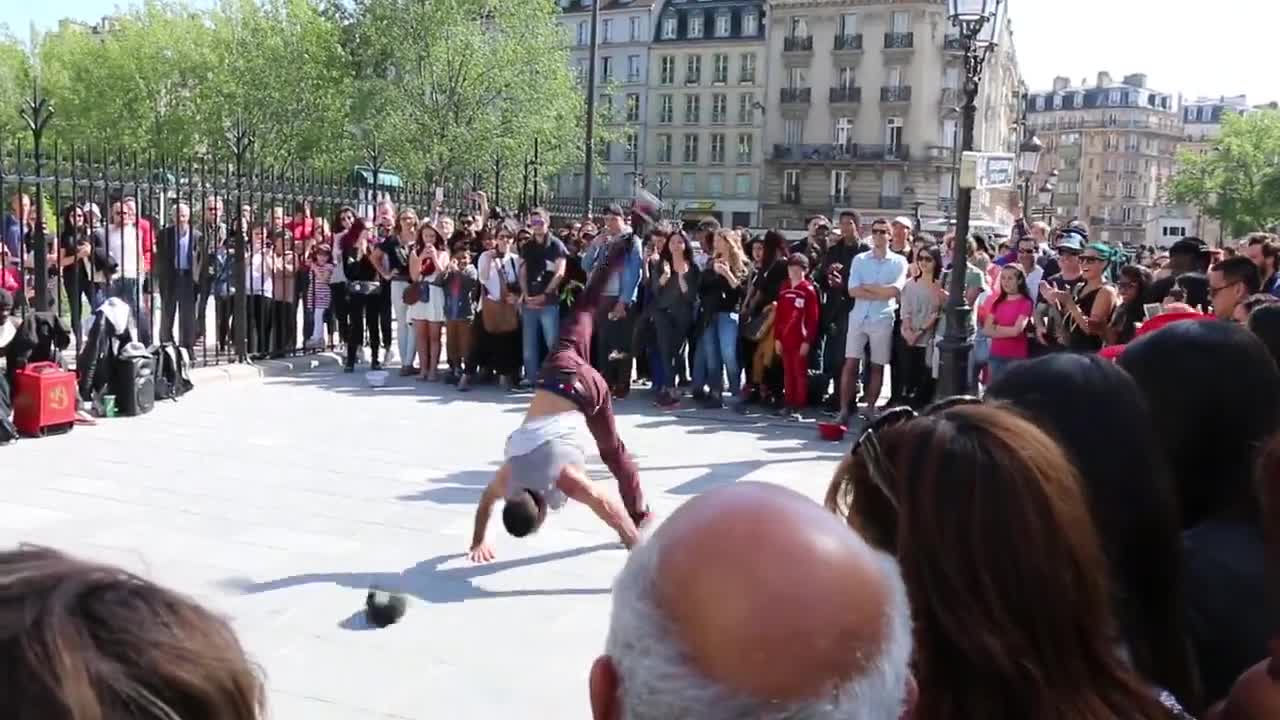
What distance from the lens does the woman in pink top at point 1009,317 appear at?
33.3ft

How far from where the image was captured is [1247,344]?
109 inches

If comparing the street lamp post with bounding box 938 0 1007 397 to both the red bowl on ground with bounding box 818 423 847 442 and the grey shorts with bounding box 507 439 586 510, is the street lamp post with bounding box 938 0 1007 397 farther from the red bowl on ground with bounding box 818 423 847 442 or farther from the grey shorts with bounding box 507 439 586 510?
the grey shorts with bounding box 507 439 586 510

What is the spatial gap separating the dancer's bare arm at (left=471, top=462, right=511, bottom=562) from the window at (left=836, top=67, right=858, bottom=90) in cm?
6702

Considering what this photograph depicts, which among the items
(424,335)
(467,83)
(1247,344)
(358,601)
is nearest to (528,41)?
(467,83)

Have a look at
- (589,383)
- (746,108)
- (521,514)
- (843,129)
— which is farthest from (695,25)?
(521,514)

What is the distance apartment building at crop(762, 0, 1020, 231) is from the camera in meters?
67.2

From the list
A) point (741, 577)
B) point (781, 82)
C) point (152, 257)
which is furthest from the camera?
point (781, 82)

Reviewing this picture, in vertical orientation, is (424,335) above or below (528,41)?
below

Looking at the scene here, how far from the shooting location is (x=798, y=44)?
71.6m

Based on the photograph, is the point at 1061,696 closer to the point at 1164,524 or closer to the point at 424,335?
the point at 1164,524

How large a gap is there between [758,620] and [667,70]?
82.5 meters

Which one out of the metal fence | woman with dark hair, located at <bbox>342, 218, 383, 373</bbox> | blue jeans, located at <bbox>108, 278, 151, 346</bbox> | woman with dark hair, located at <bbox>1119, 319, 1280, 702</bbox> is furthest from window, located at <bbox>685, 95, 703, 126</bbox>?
woman with dark hair, located at <bbox>1119, 319, 1280, 702</bbox>

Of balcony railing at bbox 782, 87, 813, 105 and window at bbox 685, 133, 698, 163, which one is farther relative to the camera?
window at bbox 685, 133, 698, 163

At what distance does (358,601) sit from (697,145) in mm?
75617
